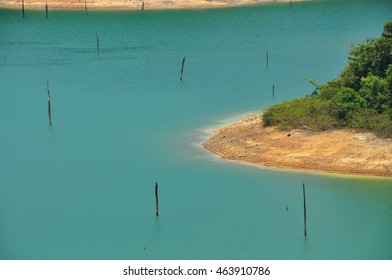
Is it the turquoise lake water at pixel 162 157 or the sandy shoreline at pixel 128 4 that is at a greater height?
the sandy shoreline at pixel 128 4

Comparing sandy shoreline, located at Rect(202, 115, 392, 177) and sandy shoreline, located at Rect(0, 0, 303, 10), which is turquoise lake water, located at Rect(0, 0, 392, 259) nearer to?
sandy shoreline, located at Rect(202, 115, 392, 177)

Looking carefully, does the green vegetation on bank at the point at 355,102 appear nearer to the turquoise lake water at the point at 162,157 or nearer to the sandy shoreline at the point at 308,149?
the sandy shoreline at the point at 308,149

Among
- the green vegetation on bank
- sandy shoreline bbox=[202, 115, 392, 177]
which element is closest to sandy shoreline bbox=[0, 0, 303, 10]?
the green vegetation on bank

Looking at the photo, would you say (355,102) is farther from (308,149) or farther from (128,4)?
(128,4)

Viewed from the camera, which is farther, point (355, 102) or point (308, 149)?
point (355, 102)

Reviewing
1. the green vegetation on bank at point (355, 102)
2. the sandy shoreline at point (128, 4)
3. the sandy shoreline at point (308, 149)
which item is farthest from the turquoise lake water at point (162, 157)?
the sandy shoreline at point (128, 4)

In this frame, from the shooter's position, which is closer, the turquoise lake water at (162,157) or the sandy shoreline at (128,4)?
the turquoise lake water at (162,157)

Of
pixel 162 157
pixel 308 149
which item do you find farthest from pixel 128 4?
pixel 308 149

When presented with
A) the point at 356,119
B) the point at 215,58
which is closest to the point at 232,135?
the point at 356,119
